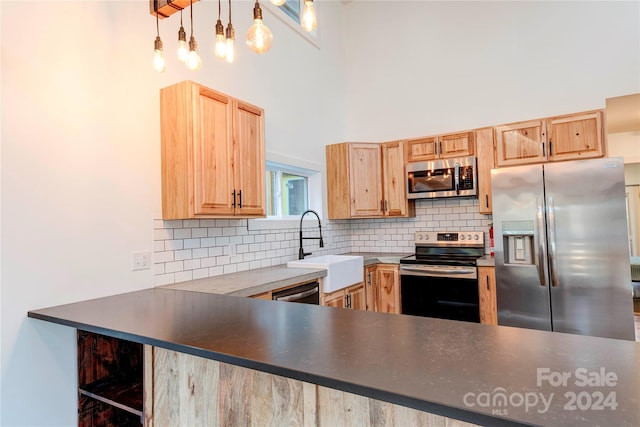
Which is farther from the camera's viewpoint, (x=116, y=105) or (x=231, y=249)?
(x=231, y=249)

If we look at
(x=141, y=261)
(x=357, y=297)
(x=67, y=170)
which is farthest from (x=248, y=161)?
(x=357, y=297)

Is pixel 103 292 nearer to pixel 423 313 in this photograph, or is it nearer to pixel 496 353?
pixel 496 353

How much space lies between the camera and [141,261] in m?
2.18

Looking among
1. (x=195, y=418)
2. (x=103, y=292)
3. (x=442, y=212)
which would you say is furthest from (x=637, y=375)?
(x=442, y=212)

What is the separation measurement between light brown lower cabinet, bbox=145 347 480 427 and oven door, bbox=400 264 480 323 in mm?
2583

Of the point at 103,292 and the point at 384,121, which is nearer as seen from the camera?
the point at 103,292

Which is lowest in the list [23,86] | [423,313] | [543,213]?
[423,313]

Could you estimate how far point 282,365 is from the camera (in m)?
0.93

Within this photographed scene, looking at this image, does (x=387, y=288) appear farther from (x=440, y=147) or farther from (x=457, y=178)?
(x=440, y=147)

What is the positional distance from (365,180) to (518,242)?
169 cm

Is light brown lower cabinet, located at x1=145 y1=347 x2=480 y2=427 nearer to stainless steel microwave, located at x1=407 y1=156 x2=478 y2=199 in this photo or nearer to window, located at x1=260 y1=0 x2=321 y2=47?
stainless steel microwave, located at x1=407 y1=156 x2=478 y2=199

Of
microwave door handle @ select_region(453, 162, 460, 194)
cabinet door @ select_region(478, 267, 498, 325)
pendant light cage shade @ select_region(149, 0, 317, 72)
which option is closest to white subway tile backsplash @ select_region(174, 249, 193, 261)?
pendant light cage shade @ select_region(149, 0, 317, 72)

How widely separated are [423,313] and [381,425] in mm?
2736

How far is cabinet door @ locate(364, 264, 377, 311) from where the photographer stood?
11.8ft
